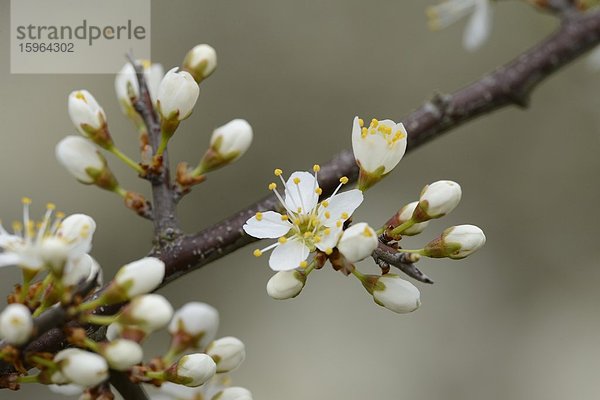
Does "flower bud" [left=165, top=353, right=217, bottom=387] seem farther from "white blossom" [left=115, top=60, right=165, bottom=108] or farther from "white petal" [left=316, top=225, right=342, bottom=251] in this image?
"white blossom" [left=115, top=60, right=165, bottom=108]

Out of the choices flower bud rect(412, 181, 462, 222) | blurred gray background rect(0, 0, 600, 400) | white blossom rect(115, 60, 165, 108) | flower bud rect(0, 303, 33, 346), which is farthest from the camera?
blurred gray background rect(0, 0, 600, 400)

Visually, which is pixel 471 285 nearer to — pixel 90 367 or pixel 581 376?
pixel 581 376

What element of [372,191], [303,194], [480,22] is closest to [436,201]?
[303,194]

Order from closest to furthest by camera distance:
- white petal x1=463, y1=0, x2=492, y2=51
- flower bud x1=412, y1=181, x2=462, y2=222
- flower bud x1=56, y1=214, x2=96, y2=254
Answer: flower bud x1=56, y1=214, x2=96, y2=254 → flower bud x1=412, y1=181, x2=462, y2=222 → white petal x1=463, y1=0, x2=492, y2=51

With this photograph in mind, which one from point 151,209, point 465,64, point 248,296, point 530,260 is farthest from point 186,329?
point 465,64

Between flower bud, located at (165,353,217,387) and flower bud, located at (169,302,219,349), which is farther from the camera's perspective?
flower bud, located at (169,302,219,349)

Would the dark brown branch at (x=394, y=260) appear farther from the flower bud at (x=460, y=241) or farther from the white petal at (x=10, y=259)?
the white petal at (x=10, y=259)

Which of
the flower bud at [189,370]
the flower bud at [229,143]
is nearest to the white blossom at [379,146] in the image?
the flower bud at [229,143]

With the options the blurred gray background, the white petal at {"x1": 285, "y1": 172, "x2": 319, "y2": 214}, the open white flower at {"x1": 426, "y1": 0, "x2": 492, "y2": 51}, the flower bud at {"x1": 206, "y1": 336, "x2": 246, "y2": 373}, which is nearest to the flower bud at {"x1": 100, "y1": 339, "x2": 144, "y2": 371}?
the flower bud at {"x1": 206, "y1": 336, "x2": 246, "y2": 373}
